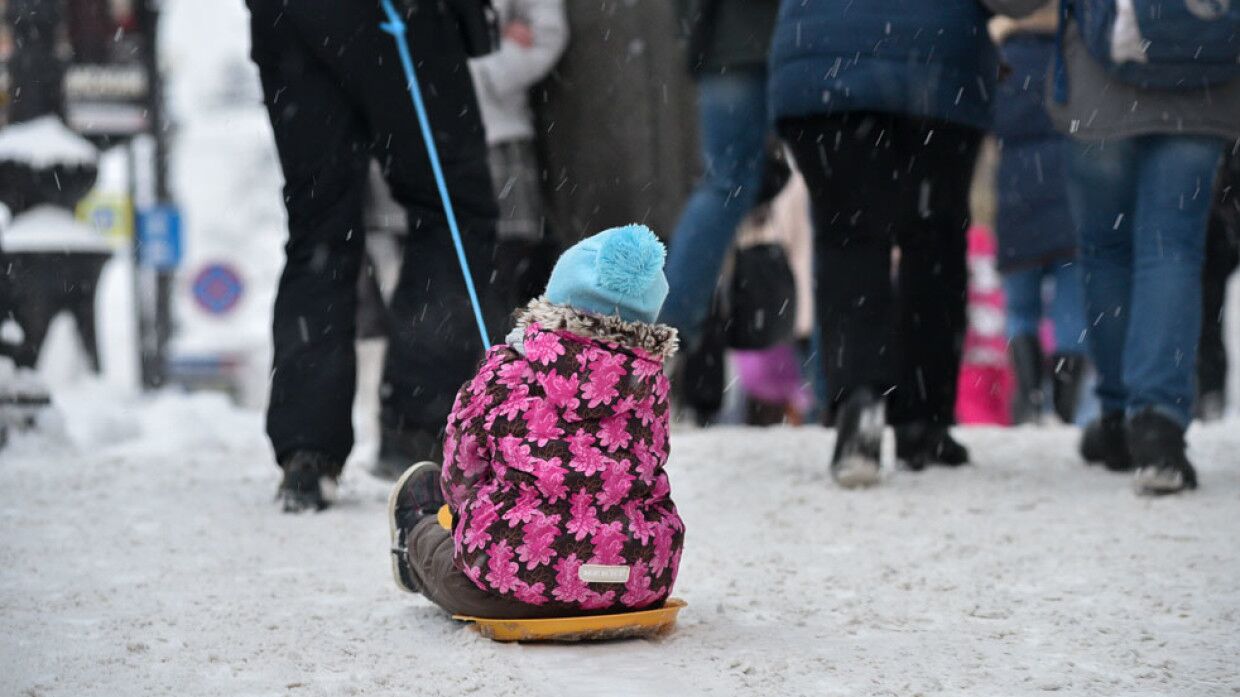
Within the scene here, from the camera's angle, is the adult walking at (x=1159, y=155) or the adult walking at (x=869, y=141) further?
the adult walking at (x=869, y=141)

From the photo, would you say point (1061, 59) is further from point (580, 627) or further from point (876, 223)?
point (580, 627)

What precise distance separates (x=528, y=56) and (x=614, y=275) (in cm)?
324

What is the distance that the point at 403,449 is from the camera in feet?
14.6

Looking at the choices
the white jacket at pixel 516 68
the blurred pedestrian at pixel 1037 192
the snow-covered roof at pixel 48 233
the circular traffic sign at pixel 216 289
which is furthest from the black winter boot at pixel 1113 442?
the circular traffic sign at pixel 216 289

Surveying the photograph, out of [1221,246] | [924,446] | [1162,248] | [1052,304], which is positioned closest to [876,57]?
[1162,248]

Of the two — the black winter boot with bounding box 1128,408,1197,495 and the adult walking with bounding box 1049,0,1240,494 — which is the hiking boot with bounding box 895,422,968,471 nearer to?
the adult walking with bounding box 1049,0,1240,494

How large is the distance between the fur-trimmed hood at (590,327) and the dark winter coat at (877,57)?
191 centimetres

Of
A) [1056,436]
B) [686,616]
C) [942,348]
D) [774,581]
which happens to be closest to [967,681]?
[686,616]

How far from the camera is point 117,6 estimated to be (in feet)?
57.8

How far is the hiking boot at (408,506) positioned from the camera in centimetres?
310

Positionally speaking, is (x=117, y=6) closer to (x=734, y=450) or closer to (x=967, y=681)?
(x=734, y=450)

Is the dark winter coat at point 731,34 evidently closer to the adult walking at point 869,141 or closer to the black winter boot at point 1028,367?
the adult walking at point 869,141

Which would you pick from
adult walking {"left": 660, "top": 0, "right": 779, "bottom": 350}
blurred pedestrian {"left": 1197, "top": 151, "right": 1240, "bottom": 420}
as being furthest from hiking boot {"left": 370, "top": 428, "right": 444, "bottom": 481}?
blurred pedestrian {"left": 1197, "top": 151, "right": 1240, "bottom": 420}

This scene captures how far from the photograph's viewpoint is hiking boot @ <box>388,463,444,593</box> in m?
3.10
